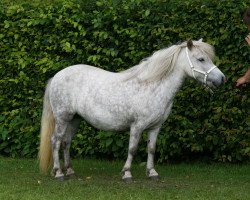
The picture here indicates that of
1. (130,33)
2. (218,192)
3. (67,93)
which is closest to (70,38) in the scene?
(130,33)

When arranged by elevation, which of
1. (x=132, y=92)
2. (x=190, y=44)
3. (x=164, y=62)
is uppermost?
(x=190, y=44)

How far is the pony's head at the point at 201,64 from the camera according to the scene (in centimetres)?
862

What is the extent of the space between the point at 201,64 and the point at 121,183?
178 centimetres

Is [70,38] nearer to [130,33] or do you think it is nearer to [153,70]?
[130,33]

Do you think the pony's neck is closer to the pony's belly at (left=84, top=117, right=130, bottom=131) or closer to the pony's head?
the pony's head

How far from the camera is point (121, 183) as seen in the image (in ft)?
29.0

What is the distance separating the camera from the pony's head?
8.62 metres

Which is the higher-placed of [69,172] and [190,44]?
[190,44]

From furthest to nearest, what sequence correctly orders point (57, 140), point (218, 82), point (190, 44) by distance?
point (57, 140) < point (190, 44) < point (218, 82)

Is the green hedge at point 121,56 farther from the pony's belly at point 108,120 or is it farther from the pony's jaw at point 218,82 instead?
the pony's belly at point 108,120

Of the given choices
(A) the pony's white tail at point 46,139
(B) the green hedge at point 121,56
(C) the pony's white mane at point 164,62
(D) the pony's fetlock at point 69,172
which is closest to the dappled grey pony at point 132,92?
Answer: (C) the pony's white mane at point 164,62

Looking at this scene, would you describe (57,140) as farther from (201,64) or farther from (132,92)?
(201,64)

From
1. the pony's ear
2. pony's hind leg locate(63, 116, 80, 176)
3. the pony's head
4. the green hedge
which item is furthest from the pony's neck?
pony's hind leg locate(63, 116, 80, 176)

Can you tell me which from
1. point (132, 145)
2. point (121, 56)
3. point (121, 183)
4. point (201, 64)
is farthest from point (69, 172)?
point (201, 64)
